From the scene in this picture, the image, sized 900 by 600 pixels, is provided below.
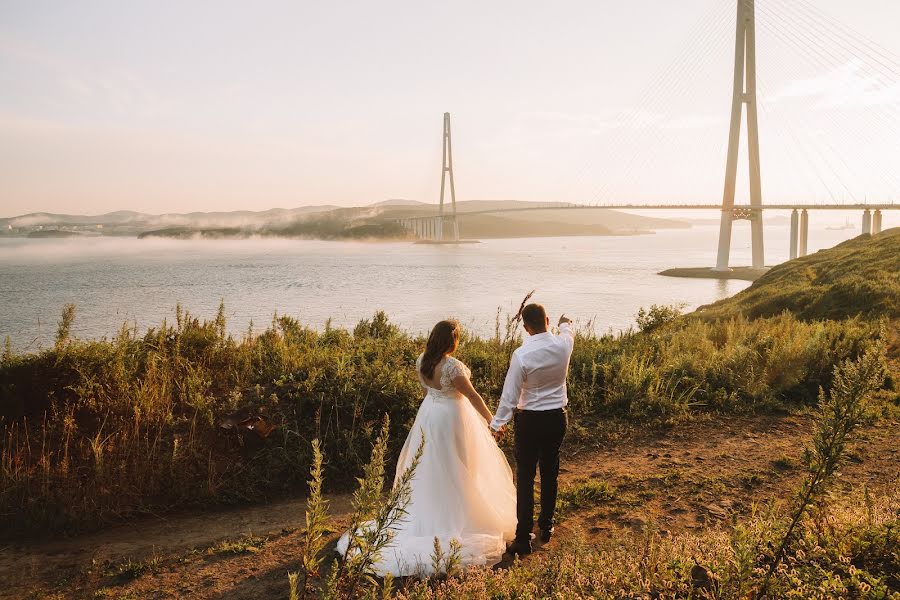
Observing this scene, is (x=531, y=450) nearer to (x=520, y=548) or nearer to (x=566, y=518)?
(x=520, y=548)

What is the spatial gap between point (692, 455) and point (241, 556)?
3952mm

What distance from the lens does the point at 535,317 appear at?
4.12 m

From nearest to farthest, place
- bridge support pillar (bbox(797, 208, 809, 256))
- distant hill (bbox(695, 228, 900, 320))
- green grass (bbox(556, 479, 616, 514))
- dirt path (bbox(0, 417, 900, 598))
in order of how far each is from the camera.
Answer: dirt path (bbox(0, 417, 900, 598))
green grass (bbox(556, 479, 616, 514))
distant hill (bbox(695, 228, 900, 320))
bridge support pillar (bbox(797, 208, 809, 256))

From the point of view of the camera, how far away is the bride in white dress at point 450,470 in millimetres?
4098

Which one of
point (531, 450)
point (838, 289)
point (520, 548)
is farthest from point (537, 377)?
point (838, 289)

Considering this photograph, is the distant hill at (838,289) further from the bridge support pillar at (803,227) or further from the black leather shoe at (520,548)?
the bridge support pillar at (803,227)

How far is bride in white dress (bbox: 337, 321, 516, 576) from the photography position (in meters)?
4.10

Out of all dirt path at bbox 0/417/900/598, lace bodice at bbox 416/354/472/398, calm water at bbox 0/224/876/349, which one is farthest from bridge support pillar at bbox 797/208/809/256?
lace bodice at bbox 416/354/472/398

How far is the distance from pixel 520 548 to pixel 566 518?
1.93 ft

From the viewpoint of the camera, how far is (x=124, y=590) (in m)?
3.81

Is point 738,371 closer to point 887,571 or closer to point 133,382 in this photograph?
point 887,571

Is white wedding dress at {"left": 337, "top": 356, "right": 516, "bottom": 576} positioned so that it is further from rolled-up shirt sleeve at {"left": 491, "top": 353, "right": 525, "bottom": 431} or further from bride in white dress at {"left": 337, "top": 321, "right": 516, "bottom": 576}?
rolled-up shirt sleeve at {"left": 491, "top": 353, "right": 525, "bottom": 431}

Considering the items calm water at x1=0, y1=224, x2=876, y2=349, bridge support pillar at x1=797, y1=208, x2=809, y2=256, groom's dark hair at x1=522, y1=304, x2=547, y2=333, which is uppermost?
bridge support pillar at x1=797, y1=208, x2=809, y2=256

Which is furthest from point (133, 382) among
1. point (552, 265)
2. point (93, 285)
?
point (552, 265)
